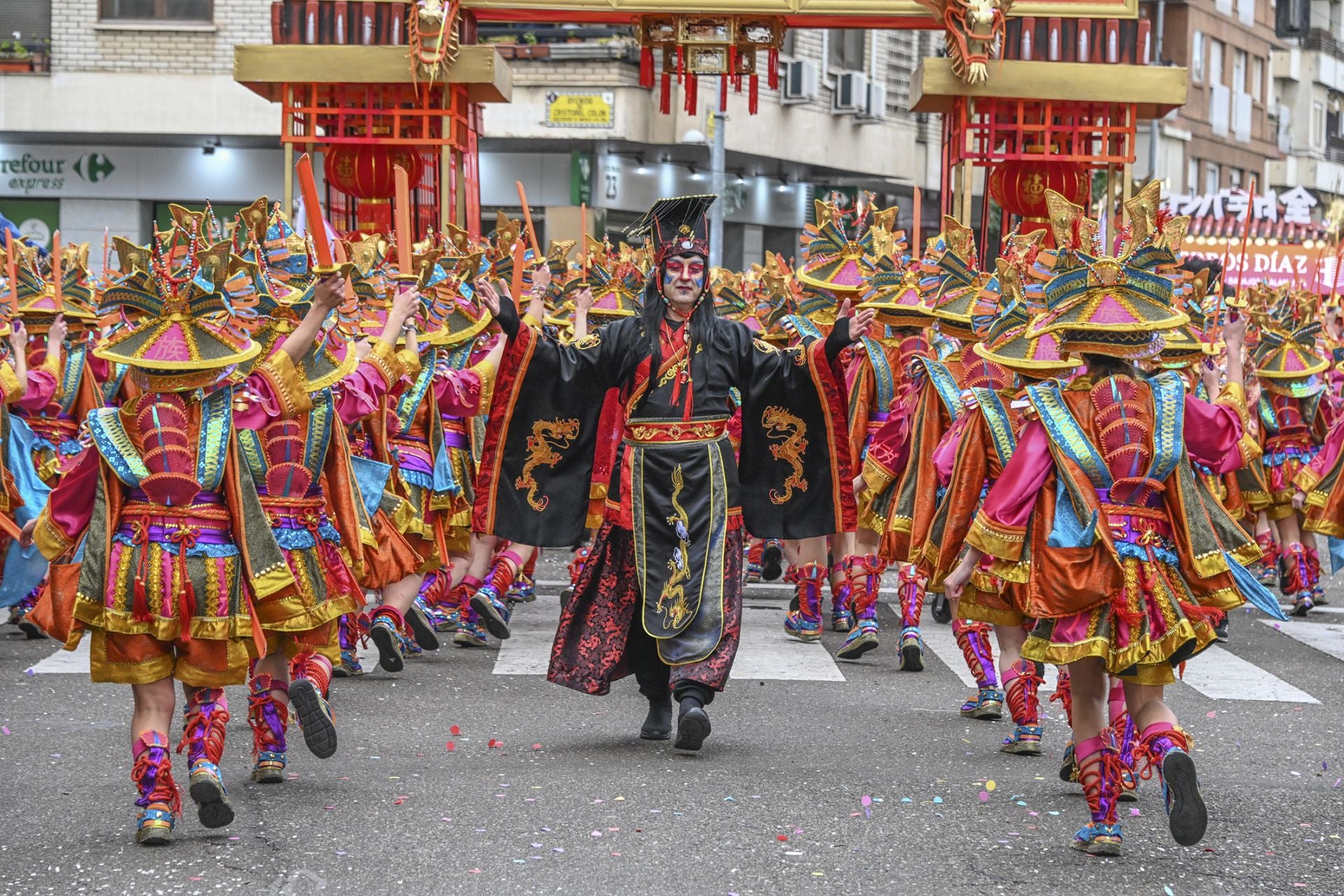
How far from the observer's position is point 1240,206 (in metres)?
38.2

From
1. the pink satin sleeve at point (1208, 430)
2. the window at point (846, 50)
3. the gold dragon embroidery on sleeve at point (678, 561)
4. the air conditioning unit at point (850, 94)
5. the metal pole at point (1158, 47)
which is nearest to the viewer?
the pink satin sleeve at point (1208, 430)

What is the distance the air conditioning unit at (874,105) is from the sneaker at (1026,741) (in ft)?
86.2

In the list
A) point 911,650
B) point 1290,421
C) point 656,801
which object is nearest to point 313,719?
point 656,801

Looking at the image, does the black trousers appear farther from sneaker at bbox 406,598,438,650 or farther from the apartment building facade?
the apartment building facade

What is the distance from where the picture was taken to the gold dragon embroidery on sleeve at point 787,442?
7.87m

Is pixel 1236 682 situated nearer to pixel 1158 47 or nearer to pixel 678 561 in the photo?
pixel 678 561

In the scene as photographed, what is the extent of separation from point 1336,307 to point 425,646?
9.11 meters

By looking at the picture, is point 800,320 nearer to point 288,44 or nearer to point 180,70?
point 288,44

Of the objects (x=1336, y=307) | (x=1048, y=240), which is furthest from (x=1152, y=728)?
(x=1336, y=307)

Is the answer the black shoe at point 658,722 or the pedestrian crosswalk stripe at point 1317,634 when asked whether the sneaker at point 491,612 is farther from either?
the pedestrian crosswalk stripe at point 1317,634

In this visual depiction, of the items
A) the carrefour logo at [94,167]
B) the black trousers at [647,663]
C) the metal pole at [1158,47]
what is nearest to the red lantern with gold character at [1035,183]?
the black trousers at [647,663]

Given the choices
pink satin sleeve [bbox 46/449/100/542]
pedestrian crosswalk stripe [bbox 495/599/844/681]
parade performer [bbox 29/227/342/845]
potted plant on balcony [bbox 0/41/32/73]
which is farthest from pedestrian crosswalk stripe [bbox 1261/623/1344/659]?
potted plant on balcony [bbox 0/41/32/73]

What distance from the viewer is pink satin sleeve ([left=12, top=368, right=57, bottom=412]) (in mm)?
10383

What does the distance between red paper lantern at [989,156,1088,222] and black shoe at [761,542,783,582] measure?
390 centimetres
